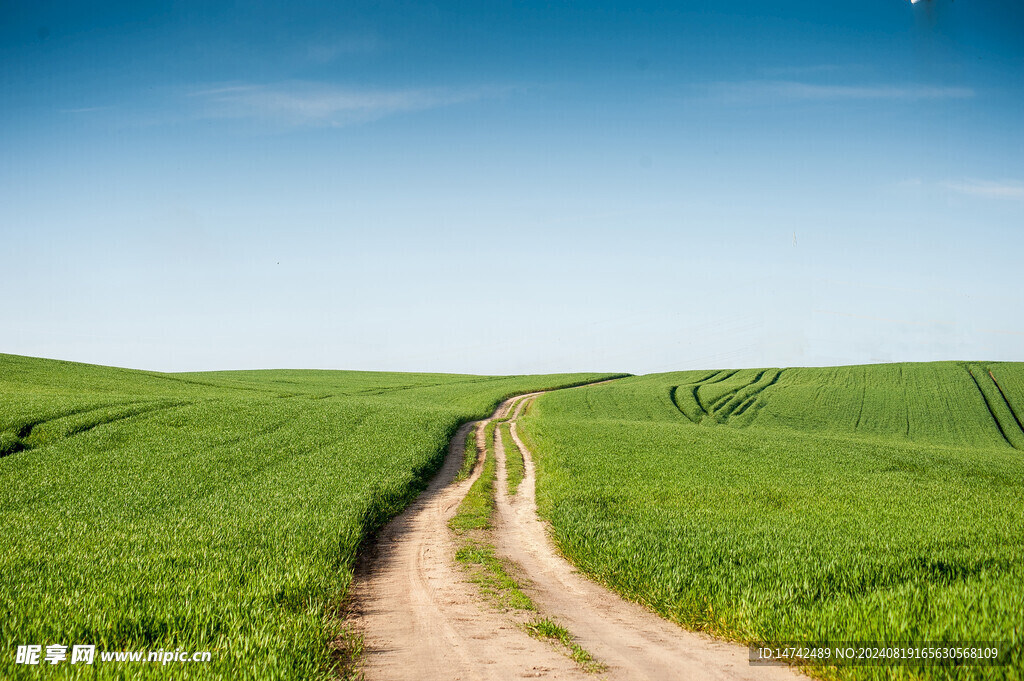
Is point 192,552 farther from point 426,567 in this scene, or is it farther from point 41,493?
point 41,493

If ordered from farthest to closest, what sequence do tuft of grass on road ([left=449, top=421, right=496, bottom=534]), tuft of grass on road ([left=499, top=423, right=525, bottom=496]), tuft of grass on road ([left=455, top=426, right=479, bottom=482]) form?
tuft of grass on road ([left=455, top=426, right=479, bottom=482]), tuft of grass on road ([left=499, top=423, right=525, bottom=496]), tuft of grass on road ([left=449, top=421, right=496, bottom=534])

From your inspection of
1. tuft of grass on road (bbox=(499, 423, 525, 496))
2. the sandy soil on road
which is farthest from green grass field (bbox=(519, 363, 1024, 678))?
the sandy soil on road

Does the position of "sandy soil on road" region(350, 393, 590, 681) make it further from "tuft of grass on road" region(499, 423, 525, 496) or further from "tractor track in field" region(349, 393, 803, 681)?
"tuft of grass on road" region(499, 423, 525, 496)

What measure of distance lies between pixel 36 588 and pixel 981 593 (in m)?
15.6

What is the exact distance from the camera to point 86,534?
1380 cm

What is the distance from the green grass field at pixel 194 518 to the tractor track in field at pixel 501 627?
85 centimetres

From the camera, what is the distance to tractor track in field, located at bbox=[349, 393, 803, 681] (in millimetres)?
7672

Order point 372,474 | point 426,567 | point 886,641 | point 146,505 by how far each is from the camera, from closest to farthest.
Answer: point 886,641 < point 426,567 < point 146,505 < point 372,474

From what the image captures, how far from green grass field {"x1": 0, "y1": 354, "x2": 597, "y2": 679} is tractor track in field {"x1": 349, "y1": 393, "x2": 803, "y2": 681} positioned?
849mm

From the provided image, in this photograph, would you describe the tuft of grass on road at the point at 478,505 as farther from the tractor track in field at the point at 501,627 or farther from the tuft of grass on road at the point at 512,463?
the tractor track in field at the point at 501,627

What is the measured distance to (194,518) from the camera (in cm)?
1509

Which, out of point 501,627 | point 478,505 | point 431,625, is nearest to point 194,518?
point 478,505

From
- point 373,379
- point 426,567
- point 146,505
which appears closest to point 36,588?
point 426,567

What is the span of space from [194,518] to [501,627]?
10088 mm
